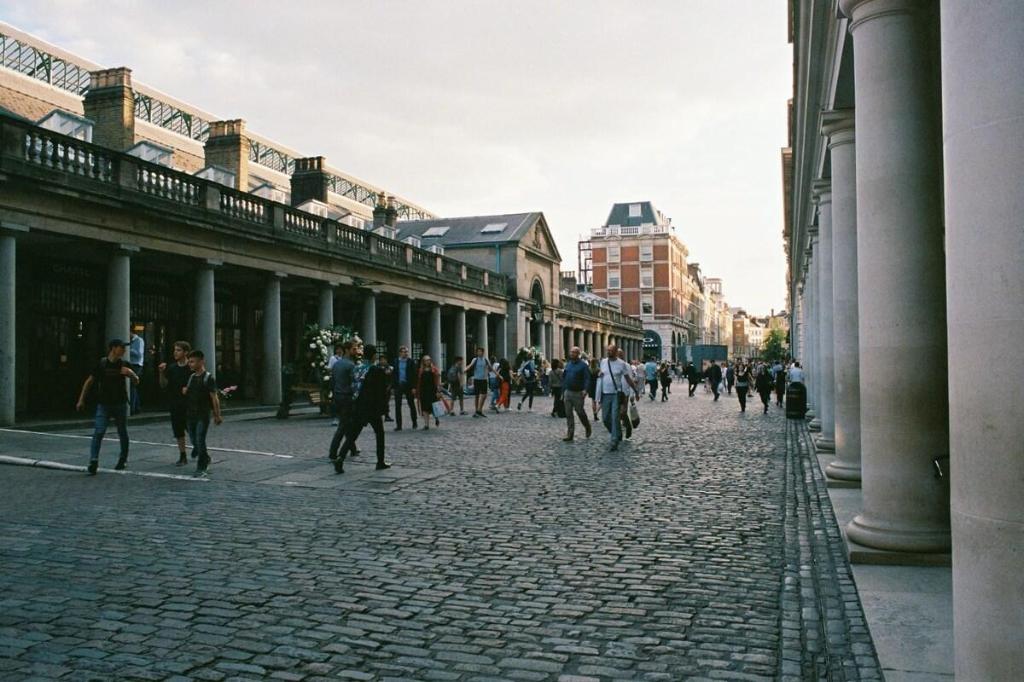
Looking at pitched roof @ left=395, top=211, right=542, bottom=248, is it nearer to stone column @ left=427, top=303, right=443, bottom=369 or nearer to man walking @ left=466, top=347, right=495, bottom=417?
stone column @ left=427, top=303, right=443, bottom=369

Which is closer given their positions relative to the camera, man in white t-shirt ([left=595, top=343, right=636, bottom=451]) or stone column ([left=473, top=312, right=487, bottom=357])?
man in white t-shirt ([left=595, top=343, right=636, bottom=451])

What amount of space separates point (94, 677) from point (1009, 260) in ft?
13.6

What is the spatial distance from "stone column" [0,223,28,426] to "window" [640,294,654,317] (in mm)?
87311

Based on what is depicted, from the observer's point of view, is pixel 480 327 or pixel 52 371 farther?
pixel 480 327

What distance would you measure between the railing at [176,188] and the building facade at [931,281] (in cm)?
1458

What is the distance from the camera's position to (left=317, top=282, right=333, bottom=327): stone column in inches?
1067

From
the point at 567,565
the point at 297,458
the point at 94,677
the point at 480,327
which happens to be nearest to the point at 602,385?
the point at 297,458

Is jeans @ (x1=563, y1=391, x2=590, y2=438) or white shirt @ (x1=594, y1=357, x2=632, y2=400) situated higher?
white shirt @ (x1=594, y1=357, x2=632, y2=400)

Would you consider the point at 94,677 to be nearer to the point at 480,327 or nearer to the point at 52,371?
the point at 52,371

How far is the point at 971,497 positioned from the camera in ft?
9.52

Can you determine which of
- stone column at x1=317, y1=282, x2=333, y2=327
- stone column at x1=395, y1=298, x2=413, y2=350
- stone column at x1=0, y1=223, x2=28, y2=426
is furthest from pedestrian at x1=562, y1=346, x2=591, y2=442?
stone column at x1=395, y1=298, x2=413, y2=350

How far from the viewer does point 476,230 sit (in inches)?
2080

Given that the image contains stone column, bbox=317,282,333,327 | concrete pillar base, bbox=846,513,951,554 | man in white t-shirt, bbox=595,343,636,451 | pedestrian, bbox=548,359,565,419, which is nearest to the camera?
concrete pillar base, bbox=846,513,951,554

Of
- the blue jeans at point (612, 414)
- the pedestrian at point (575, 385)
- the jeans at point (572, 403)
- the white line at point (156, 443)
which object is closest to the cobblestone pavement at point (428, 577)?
the white line at point (156, 443)
